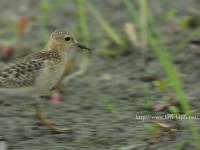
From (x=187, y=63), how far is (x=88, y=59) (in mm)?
1266

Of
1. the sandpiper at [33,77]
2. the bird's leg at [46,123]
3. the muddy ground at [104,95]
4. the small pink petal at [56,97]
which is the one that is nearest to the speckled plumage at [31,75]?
the sandpiper at [33,77]

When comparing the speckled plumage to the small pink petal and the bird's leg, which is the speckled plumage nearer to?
the bird's leg

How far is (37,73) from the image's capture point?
5234 mm

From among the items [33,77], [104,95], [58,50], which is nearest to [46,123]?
[33,77]

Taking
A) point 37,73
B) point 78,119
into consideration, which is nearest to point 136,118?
point 78,119

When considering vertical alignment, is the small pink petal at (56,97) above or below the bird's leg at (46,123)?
above

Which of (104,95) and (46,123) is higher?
(104,95)

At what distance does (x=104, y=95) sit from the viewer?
20.6 feet

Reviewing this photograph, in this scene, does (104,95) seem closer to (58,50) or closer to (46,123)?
(58,50)

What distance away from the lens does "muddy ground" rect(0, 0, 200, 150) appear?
5094mm

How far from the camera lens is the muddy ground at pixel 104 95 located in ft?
16.7

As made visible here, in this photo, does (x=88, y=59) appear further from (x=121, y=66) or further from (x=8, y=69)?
(x=8, y=69)

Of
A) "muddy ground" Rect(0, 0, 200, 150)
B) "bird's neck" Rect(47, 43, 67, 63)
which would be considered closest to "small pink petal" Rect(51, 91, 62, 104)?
"muddy ground" Rect(0, 0, 200, 150)

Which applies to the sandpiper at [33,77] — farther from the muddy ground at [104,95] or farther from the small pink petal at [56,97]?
the small pink petal at [56,97]
